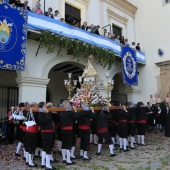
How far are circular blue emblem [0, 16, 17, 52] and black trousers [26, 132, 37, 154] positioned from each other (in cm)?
429

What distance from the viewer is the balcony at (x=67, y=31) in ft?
32.8

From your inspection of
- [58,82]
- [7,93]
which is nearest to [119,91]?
[58,82]

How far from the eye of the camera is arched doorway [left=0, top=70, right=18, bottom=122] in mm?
11336

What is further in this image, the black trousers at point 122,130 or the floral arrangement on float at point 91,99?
the floral arrangement on float at point 91,99

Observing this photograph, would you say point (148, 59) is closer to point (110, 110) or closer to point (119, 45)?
point (119, 45)

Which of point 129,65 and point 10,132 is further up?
point 129,65

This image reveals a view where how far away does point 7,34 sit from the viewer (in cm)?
910

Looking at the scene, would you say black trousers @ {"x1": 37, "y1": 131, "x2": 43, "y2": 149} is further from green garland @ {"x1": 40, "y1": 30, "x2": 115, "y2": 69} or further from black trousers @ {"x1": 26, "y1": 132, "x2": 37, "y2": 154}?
green garland @ {"x1": 40, "y1": 30, "x2": 115, "y2": 69}

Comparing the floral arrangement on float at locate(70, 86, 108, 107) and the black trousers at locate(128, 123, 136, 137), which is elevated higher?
the floral arrangement on float at locate(70, 86, 108, 107)

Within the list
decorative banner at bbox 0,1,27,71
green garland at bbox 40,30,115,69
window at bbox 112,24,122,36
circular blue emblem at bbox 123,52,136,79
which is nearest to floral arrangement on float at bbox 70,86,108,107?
decorative banner at bbox 0,1,27,71

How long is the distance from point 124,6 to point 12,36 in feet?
34.6

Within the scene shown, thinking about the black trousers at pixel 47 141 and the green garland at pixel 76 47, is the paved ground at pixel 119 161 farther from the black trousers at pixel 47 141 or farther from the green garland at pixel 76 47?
the green garland at pixel 76 47

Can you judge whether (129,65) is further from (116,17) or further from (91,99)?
(91,99)

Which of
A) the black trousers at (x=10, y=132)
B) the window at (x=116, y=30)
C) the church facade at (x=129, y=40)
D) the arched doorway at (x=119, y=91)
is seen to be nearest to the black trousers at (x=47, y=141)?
the black trousers at (x=10, y=132)
